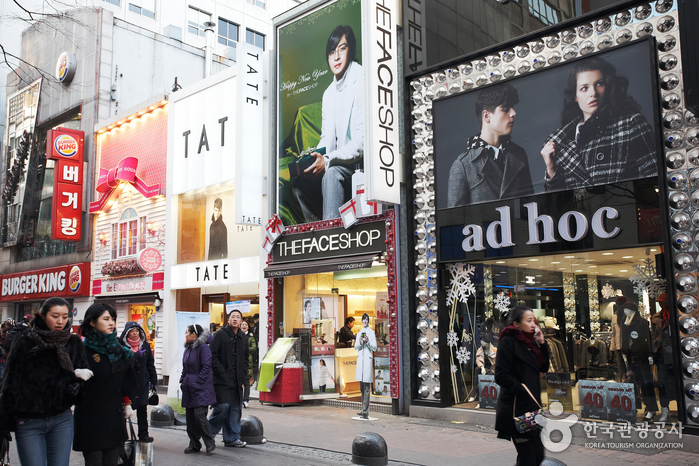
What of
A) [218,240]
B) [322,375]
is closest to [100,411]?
[322,375]

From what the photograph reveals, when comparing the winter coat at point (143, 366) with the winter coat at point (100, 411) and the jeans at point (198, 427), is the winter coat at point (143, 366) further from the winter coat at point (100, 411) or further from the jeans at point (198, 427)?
the winter coat at point (100, 411)

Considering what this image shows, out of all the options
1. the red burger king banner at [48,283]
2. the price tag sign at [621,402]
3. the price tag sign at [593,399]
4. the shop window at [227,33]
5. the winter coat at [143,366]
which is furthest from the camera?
the shop window at [227,33]

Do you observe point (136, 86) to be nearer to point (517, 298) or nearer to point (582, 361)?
point (517, 298)

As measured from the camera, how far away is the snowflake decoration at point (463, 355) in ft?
38.2

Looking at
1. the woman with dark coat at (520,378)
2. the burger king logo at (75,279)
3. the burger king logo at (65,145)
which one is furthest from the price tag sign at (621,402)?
the burger king logo at (65,145)

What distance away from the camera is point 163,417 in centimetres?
1136

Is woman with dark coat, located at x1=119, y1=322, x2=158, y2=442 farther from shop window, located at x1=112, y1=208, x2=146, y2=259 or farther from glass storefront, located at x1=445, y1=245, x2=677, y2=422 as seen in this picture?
shop window, located at x1=112, y1=208, x2=146, y2=259

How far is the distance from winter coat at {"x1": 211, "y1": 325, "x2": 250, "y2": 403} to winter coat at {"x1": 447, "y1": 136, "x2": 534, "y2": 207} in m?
5.07

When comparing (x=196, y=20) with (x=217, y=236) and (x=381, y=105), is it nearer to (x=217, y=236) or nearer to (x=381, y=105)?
(x=217, y=236)

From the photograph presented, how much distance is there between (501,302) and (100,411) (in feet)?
25.5

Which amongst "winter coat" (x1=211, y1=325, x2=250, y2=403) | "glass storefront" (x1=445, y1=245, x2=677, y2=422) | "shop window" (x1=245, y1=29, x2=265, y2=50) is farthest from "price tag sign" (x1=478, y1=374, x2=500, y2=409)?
"shop window" (x1=245, y1=29, x2=265, y2=50)

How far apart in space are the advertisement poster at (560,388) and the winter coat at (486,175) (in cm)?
314

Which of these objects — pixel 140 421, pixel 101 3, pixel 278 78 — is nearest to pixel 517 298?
pixel 140 421

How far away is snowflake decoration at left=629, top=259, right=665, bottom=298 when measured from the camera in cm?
925
